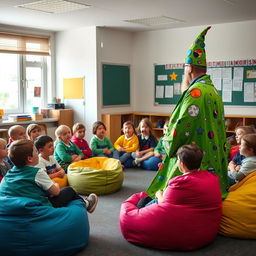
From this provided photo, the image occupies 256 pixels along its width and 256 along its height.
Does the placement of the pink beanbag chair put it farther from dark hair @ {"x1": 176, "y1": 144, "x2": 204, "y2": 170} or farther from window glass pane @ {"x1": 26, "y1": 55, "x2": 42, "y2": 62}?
window glass pane @ {"x1": 26, "y1": 55, "x2": 42, "y2": 62}

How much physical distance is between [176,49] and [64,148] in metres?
3.58

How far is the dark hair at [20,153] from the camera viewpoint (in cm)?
273

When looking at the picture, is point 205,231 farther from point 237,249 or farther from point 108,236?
point 108,236

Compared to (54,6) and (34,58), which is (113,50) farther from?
(54,6)

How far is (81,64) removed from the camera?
7.49 meters

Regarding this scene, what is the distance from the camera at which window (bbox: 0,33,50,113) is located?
7.12 m

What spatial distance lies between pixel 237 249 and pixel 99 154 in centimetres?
310

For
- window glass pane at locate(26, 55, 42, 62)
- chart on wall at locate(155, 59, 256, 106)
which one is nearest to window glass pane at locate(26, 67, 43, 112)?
window glass pane at locate(26, 55, 42, 62)

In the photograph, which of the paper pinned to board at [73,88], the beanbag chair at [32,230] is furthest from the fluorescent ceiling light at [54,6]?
the beanbag chair at [32,230]

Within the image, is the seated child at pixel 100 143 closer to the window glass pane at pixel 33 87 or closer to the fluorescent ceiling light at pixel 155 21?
the fluorescent ceiling light at pixel 155 21

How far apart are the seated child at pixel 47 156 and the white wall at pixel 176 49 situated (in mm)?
3910

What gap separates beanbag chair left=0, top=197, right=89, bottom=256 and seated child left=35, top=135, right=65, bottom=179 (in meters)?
1.17

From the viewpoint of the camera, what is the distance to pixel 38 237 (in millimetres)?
2703

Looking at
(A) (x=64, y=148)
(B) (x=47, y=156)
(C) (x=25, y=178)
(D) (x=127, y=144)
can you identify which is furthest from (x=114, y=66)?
(C) (x=25, y=178)
